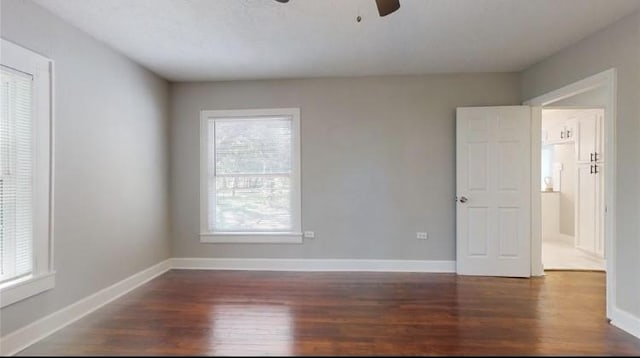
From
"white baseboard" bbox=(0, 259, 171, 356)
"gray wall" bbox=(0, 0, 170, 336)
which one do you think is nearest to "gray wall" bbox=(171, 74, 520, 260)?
A: "gray wall" bbox=(0, 0, 170, 336)

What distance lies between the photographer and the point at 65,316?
277 centimetres

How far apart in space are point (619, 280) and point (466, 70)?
2.58m

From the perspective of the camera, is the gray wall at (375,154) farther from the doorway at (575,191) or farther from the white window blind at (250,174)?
the doorway at (575,191)

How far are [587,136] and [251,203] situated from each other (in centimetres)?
504

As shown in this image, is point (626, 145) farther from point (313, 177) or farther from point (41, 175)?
point (41, 175)

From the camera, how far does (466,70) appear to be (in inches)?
162

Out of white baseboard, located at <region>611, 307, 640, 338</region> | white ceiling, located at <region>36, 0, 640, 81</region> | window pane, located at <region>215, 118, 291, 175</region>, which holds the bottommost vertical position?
white baseboard, located at <region>611, 307, 640, 338</region>

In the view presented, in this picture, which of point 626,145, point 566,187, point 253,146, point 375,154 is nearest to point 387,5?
point 626,145

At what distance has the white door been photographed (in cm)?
404

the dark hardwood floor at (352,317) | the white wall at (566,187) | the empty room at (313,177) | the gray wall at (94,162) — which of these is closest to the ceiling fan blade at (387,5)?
the empty room at (313,177)

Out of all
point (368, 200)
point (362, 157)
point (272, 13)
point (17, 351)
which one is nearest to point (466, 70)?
point (362, 157)

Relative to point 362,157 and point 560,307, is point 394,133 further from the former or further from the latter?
point 560,307

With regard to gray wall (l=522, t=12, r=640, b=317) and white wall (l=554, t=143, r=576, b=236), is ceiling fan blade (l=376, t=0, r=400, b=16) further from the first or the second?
white wall (l=554, t=143, r=576, b=236)

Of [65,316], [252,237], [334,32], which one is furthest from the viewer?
[252,237]
